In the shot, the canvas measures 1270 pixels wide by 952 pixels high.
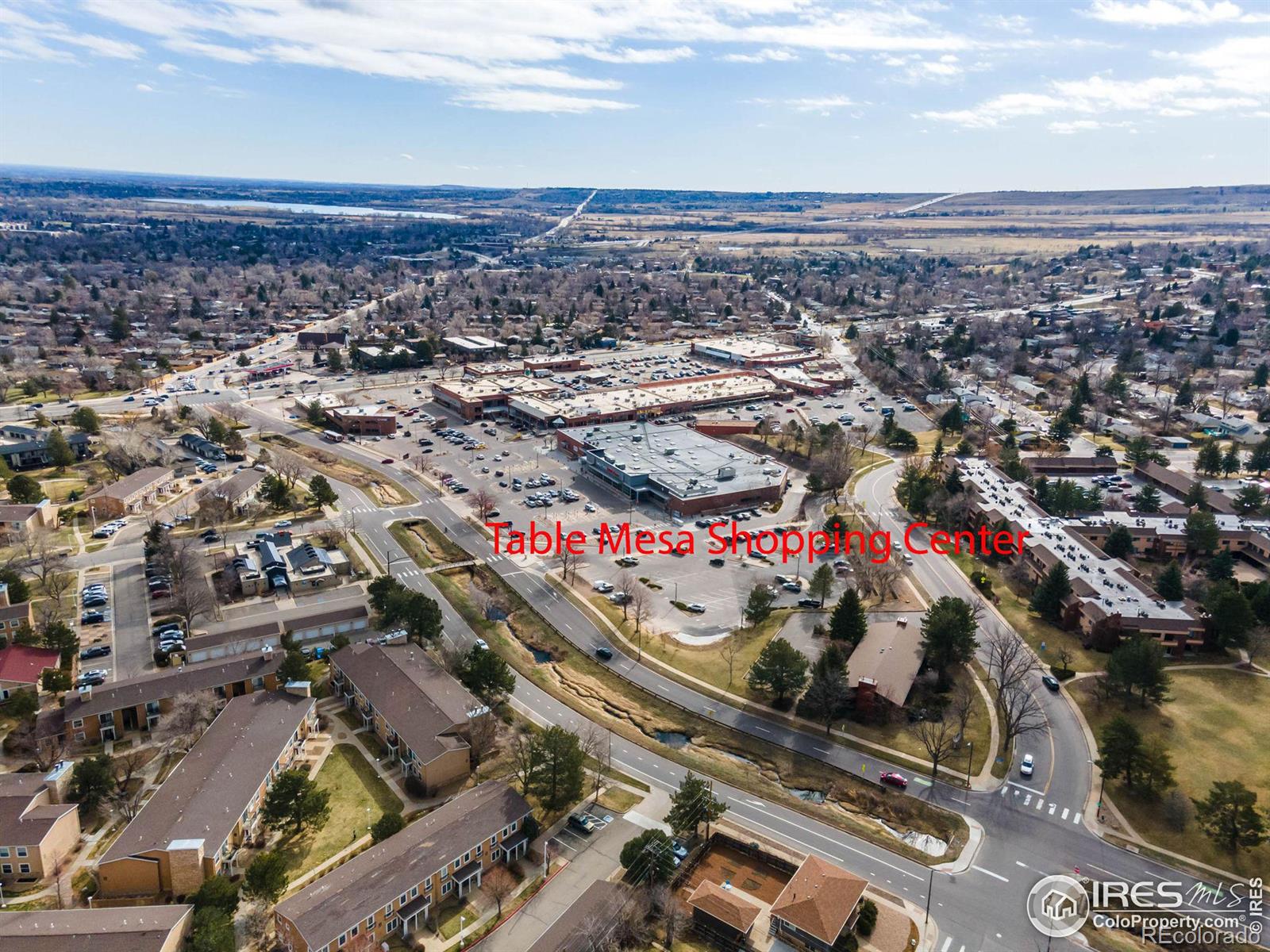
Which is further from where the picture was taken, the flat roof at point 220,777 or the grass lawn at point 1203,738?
the grass lawn at point 1203,738

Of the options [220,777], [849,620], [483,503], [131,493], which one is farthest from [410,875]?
[131,493]

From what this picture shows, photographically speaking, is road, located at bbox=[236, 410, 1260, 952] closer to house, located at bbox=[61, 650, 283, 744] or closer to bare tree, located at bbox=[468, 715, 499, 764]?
bare tree, located at bbox=[468, 715, 499, 764]

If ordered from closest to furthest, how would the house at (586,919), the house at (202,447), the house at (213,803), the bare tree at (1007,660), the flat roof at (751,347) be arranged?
1. the house at (586,919)
2. the house at (213,803)
3. the bare tree at (1007,660)
4. the house at (202,447)
5. the flat roof at (751,347)

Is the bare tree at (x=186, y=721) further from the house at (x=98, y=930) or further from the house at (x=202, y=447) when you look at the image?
the house at (x=202, y=447)

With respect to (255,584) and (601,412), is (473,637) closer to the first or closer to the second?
(255,584)

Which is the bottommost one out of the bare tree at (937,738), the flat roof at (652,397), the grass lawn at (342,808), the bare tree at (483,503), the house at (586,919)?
the grass lawn at (342,808)

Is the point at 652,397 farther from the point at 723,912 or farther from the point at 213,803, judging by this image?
the point at 723,912

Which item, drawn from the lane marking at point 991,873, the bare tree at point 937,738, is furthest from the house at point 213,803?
the bare tree at point 937,738
